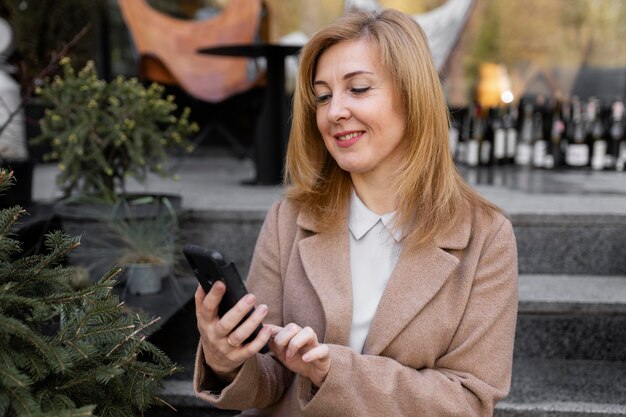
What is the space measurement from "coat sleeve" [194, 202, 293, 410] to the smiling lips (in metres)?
0.28

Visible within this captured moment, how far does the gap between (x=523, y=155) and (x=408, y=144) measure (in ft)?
11.1

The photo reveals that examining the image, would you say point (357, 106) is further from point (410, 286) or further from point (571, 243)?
point (571, 243)

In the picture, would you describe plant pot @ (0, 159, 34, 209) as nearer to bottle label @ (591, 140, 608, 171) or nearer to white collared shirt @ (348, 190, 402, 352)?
white collared shirt @ (348, 190, 402, 352)

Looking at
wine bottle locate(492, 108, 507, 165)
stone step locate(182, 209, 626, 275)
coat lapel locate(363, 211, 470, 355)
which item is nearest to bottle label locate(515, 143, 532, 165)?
wine bottle locate(492, 108, 507, 165)

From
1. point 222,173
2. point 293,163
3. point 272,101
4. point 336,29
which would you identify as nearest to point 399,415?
point 293,163

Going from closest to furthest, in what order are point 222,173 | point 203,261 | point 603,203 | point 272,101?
point 203,261 < point 603,203 < point 272,101 < point 222,173

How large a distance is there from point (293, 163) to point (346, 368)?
1.72 feet

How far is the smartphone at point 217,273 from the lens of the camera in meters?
0.98

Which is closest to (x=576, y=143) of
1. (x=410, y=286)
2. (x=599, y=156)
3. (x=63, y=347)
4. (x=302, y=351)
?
(x=599, y=156)

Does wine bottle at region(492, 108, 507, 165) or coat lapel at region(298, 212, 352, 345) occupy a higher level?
coat lapel at region(298, 212, 352, 345)

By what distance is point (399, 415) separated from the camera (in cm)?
119

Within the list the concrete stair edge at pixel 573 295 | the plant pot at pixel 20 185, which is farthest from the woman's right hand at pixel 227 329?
the plant pot at pixel 20 185

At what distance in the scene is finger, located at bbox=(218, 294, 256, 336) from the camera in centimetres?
100

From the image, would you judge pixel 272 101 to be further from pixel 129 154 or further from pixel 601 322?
pixel 601 322
